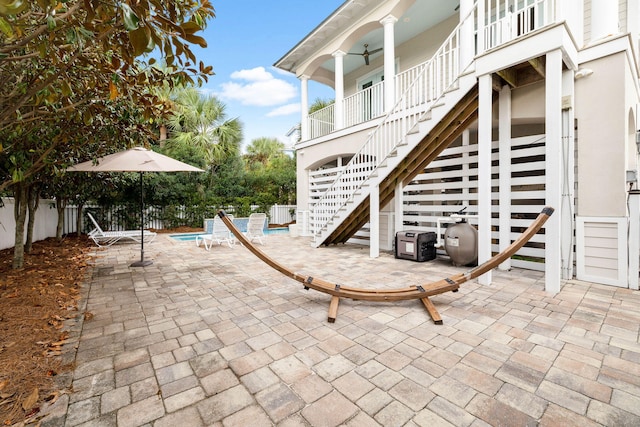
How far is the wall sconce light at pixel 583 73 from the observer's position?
14.2ft

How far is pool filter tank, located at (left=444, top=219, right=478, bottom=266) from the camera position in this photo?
17.1 feet

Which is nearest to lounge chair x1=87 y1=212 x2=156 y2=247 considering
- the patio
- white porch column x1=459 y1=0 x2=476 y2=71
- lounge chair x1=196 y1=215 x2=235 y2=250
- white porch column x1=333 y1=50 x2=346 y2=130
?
lounge chair x1=196 y1=215 x2=235 y2=250

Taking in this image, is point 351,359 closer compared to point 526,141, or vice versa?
point 351,359

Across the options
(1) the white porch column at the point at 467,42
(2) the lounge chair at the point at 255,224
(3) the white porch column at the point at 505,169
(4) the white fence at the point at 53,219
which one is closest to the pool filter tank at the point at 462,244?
(3) the white porch column at the point at 505,169

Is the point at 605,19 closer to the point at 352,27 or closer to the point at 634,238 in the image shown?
the point at 634,238

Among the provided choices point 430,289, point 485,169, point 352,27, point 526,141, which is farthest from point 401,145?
point 352,27

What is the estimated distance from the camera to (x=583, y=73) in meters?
4.35

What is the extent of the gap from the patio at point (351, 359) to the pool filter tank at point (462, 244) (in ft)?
3.52

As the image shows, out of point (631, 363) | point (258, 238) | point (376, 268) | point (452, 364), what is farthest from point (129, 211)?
point (631, 363)

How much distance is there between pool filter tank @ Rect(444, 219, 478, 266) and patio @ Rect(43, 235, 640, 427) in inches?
42.2

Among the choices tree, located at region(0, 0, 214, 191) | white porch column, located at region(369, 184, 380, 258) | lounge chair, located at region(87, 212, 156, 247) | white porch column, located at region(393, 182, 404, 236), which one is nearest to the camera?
tree, located at region(0, 0, 214, 191)

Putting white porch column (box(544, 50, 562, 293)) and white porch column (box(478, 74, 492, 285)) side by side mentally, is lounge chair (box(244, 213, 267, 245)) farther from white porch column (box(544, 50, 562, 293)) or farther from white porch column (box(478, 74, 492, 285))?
white porch column (box(544, 50, 562, 293))

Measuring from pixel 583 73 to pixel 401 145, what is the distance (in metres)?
2.76

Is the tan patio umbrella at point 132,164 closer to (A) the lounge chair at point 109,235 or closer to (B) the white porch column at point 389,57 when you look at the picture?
(A) the lounge chair at point 109,235
